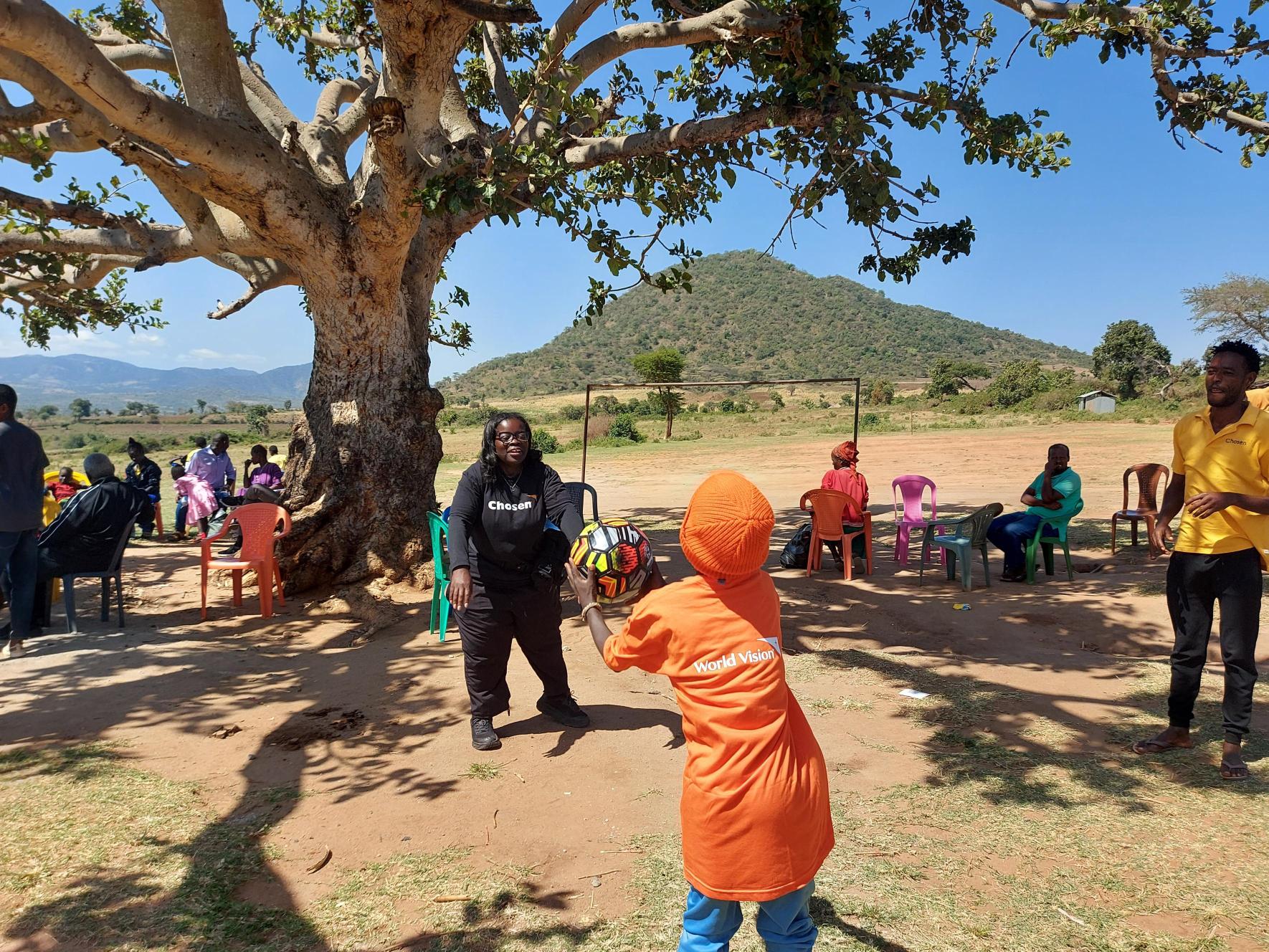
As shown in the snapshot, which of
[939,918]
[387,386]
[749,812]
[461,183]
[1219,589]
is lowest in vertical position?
[939,918]

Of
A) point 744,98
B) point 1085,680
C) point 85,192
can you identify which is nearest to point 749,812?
point 1085,680

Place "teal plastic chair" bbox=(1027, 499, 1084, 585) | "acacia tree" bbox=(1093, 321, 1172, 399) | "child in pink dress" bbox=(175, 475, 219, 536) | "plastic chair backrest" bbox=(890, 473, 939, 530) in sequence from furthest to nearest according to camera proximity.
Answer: "acacia tree" bbox=(1093, 321, 1172, 399), "child in pink dress" bbox=(175, 475, 219, 536), "plastic chair backrest" bbox=(890, 473, 939, 530), "teal plastic chair" bbox=(1027, 499, 1084, 585)

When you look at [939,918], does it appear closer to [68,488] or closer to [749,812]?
[749,812]

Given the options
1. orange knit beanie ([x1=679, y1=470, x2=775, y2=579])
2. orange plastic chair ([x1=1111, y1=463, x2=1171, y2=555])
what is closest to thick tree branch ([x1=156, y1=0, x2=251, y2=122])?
orange knit beanie ([x1=679, y1=470, x2=775, y2=579])

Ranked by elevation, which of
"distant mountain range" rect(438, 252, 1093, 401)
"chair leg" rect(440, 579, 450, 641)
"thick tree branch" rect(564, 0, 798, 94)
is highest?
"distant mountain range" rect(438, 252, 1093, 401)

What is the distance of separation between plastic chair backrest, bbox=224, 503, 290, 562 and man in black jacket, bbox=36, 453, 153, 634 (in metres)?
0.82

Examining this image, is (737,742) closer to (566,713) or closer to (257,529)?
(566,713)

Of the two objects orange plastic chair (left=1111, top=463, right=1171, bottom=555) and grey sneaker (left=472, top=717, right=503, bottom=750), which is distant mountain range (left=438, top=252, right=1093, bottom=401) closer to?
orange plastic chair (left=1111, top=463, right=1171, bottom=555)

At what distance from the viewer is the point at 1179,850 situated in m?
3.26

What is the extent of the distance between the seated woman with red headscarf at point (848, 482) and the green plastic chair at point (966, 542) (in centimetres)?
76

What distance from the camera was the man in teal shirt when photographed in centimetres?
819

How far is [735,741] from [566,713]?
9.40ft

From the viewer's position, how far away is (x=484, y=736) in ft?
14.9

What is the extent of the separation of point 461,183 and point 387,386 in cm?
272
